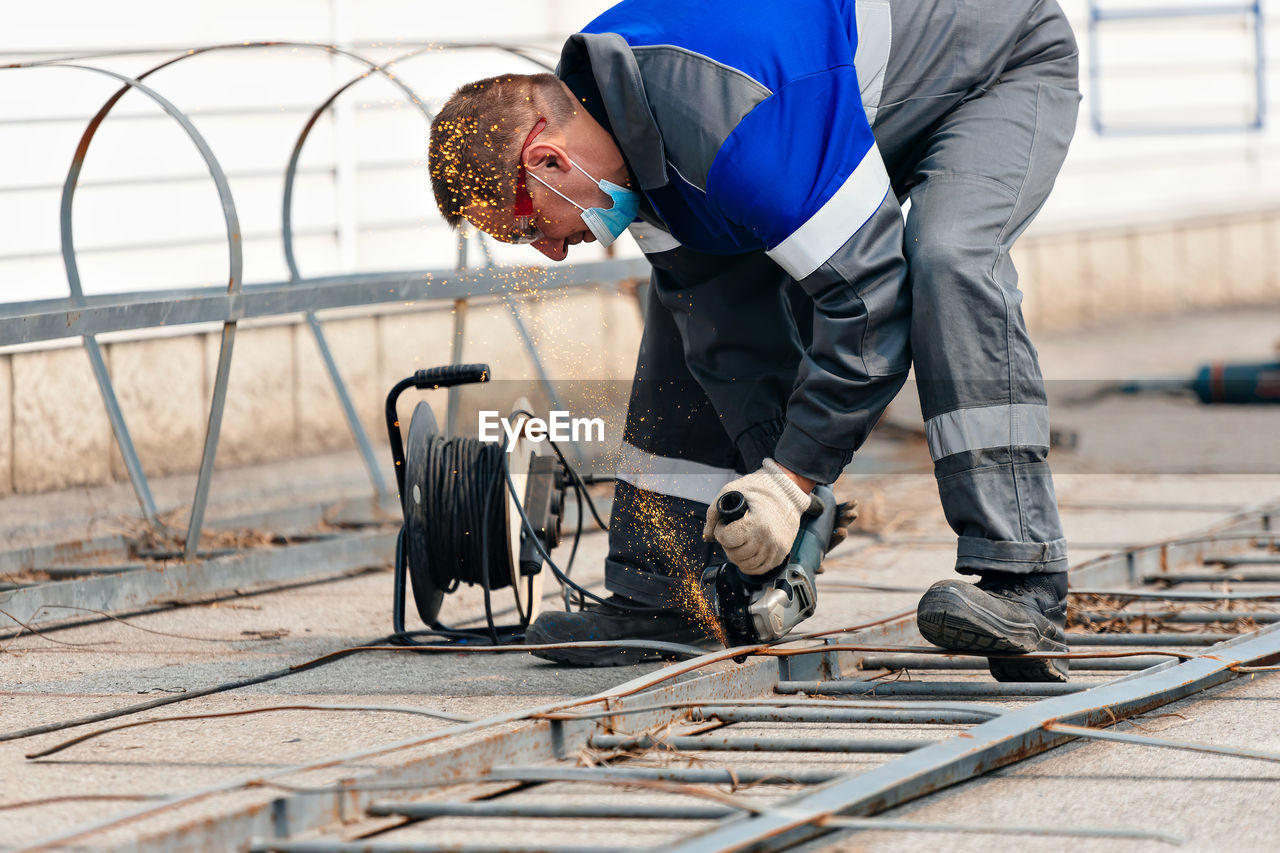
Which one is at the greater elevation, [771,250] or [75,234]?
[75,234]

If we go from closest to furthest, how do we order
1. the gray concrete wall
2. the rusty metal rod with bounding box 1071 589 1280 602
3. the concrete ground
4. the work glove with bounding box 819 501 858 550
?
the concrete ground, the work glove with bounding box 819 501 858 550, the rusty metal rod with bounding box 1071 589 1280 602, the gray concrete wall

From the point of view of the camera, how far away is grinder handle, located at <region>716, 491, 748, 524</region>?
310 cm

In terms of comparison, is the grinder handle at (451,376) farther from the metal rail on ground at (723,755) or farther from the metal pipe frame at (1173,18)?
the metal pipe frame at (1173,18)

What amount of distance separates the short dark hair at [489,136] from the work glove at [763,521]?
728mm

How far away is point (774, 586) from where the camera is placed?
3.26 metres

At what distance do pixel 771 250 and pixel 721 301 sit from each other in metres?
0.55

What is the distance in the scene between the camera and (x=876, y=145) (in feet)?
10.7

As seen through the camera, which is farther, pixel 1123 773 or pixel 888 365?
pixel 888 365

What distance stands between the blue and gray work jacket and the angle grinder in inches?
8.2

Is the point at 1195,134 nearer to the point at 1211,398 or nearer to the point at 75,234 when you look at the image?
the point at 1211,398

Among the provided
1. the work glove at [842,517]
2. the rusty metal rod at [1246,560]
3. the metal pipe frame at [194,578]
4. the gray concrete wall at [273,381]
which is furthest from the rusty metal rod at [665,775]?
the gray concrete wall at [273,381]

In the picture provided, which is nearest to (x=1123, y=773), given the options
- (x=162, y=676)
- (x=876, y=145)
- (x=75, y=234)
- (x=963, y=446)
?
(x=963, y=446)
